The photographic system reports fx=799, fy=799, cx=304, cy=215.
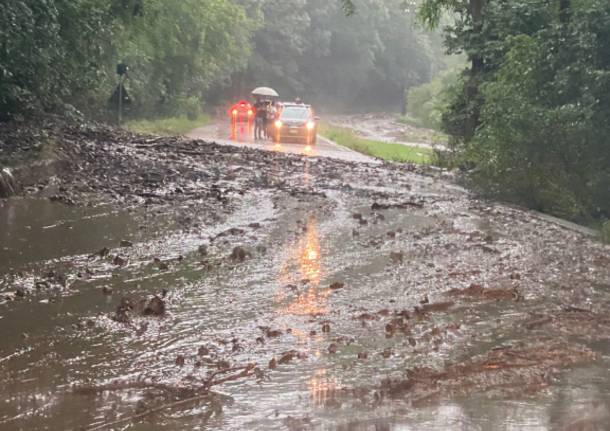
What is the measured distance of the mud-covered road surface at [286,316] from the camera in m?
5.35

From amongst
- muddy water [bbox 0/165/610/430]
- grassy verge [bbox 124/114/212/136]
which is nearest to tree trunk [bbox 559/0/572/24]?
muddy water [bbox 0/165/610/430]

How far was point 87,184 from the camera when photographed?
14.1 metres

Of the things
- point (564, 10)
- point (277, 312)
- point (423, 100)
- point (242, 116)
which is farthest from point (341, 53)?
point (277, 312)

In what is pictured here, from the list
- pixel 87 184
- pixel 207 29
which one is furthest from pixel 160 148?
pixel 207 29

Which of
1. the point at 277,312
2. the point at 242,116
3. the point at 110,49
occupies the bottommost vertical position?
the point at 242,116

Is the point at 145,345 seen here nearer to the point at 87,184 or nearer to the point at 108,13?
the point at 87,184

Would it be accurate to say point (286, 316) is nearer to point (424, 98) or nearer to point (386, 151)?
point (386, 151)

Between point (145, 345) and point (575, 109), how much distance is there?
386 inches

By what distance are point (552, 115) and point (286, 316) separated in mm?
8482

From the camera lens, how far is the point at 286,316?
7.46 meters

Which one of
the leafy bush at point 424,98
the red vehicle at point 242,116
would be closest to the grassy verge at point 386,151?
the red vehicle at point 242,116

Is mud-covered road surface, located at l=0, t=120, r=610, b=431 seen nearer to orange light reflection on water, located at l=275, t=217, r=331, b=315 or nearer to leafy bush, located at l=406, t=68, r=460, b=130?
orange light reflection on water, located at l=275, t=217, r=331, b=315

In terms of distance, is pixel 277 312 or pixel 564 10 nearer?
pixel 277 312

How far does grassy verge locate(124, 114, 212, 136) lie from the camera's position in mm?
33844
